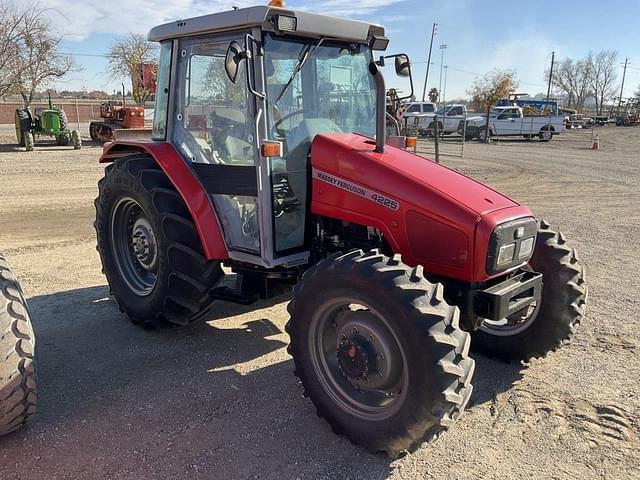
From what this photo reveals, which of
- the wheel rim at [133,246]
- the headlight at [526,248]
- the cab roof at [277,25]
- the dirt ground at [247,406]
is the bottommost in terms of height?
the dirt ground at [247,406]

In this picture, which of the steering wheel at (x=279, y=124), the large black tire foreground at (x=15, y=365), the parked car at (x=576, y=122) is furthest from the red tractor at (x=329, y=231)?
the parked car at (x=576, y=122)

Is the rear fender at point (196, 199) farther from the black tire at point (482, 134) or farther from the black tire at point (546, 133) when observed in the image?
the black tire at point (546, 133)

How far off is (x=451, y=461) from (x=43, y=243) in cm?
616

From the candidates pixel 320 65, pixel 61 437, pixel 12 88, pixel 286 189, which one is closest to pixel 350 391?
pixel 286 189

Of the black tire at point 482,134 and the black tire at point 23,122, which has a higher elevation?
the black tire at point 23,122

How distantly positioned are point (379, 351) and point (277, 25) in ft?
6.83

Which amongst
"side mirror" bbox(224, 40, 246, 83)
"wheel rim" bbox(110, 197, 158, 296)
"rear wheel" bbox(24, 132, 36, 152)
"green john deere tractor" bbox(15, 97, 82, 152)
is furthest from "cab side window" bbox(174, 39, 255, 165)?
"green john deere tractor" bbox(15, 97, 82, 152)

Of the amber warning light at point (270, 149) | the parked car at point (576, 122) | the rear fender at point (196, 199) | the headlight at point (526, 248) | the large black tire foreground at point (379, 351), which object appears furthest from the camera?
the parked car at point (576, 122)

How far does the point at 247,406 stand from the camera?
3475 millimetres

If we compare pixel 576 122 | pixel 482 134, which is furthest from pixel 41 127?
pixel 576 122

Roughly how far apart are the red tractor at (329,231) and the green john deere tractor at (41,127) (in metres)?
14.5

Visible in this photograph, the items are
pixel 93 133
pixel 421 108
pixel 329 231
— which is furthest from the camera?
pixel 421 108

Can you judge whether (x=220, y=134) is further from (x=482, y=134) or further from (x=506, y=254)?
(x=482, y=134)

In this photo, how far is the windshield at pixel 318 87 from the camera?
3562 millimetres
